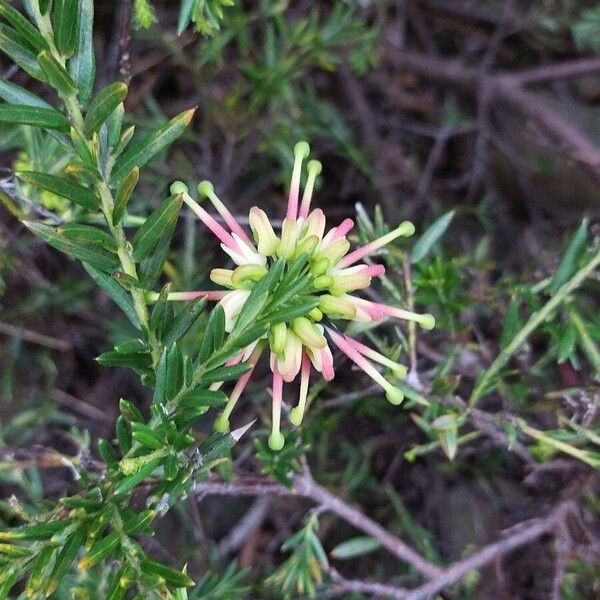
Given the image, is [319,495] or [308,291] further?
[319,495]

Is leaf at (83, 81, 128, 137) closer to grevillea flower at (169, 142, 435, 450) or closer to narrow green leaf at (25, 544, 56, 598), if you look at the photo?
grevillea flower at (169, 142, 435, 450)

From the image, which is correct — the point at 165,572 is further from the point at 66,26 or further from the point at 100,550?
the point at 66,26

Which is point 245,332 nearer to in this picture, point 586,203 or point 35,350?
point 35,350

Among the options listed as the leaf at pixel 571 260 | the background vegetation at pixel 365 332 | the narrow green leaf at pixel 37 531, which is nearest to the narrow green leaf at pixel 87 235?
the background vegetation at pixel 365 332

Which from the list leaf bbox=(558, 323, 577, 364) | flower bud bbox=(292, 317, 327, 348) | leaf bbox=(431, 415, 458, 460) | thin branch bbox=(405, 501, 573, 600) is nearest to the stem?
flower bud bbox=(292, 317, 327, 348)

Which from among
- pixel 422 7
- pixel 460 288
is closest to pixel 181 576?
pixel 460 288

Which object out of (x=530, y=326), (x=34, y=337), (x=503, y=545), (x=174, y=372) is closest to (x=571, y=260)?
(x=530, y=326)

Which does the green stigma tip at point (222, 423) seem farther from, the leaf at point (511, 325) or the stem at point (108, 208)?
the leaf at point (511, 325)
